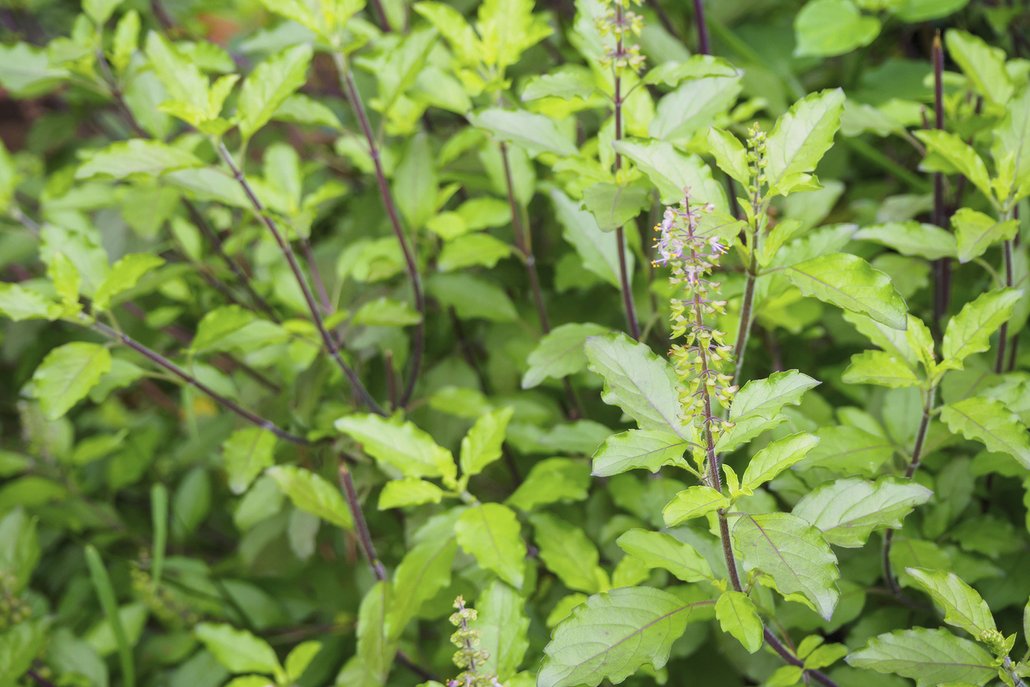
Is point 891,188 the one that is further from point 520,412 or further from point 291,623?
point 291,623

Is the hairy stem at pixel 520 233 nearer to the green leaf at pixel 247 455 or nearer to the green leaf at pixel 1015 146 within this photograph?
the green leaf at pixel 247 455

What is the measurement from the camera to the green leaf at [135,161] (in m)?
0.95

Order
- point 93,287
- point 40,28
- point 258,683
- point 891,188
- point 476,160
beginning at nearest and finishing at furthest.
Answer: point 258,683 → point 93,287 → point 476,160 → point 891,188 → point 40,28

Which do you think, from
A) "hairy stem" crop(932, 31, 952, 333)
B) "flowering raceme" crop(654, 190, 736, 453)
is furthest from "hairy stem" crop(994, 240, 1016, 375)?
"flowering raceme" crop(654, 190, 736, 453)

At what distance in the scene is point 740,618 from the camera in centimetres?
72

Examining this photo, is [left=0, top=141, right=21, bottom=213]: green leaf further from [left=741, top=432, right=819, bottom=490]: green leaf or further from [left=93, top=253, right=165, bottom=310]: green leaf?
[left=741, top=432, right=819, bottom=490]: green leaf

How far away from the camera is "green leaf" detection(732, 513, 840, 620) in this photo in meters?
0.67

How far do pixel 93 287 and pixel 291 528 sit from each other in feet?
1.32

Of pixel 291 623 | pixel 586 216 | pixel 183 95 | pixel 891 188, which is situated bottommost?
pixel 291 623

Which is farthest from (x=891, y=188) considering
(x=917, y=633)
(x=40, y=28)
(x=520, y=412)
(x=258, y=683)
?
Result: (x=40, y=28)

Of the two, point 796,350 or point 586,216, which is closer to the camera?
point 586,216

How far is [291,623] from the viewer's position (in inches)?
58.1

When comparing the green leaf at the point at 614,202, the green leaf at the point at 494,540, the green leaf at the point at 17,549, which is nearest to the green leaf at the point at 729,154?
the green leaf at the point at 614,202

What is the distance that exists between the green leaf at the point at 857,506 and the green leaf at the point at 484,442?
0.34 meters
